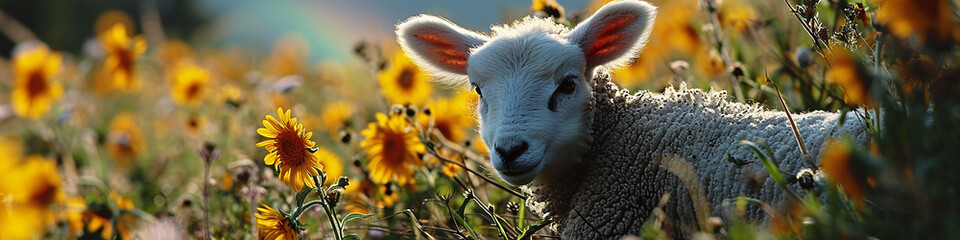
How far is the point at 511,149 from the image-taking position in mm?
3055

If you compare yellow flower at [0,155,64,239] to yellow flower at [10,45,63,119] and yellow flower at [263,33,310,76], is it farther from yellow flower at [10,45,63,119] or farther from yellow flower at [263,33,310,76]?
yellow flower at [263,33,310,76]

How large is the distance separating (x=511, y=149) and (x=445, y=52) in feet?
3.33

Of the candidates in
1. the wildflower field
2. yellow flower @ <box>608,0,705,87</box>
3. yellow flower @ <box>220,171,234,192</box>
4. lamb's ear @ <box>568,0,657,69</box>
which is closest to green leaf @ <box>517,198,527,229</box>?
the wildflower field

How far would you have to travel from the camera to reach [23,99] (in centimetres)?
659

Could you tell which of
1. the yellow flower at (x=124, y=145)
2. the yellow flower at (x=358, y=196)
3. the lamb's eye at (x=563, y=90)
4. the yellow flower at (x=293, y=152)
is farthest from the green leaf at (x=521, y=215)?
the yellow flower at (x=124, y=145)

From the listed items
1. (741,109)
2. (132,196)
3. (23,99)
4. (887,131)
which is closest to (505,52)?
(741,109)

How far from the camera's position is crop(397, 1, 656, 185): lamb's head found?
10.3ft

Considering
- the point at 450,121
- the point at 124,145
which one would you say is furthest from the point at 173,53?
the point at 450,121

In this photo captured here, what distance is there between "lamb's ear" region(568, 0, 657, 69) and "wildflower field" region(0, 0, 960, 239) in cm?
54

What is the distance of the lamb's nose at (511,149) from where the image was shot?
120 inches

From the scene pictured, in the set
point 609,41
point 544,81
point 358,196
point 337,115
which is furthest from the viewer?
point 337,115

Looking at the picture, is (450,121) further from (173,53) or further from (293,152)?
(173,53)

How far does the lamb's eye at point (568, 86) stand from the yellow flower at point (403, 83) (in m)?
2.37

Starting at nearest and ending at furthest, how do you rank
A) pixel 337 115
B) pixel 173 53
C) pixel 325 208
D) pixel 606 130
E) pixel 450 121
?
pixel 325 208 → pixel 606 130 → pixel 450 121 → pixel 337 115 → pixel 173 53
